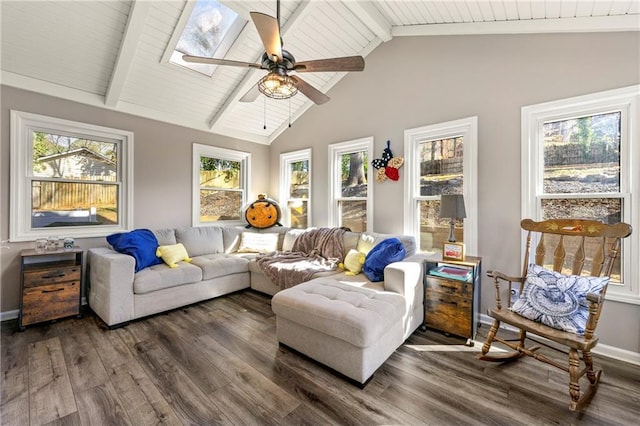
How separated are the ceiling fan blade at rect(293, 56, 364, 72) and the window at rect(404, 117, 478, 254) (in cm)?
149

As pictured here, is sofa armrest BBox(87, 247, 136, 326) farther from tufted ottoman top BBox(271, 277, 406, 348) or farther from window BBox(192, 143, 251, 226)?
tufted ottoman top BBox(271, 277, 406, 348)

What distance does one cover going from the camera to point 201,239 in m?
3.99

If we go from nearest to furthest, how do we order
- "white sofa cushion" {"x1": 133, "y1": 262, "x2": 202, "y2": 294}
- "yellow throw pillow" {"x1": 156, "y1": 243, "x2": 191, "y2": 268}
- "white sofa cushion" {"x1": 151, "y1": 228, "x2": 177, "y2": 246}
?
1. "white sofa cushion" {"x1": 133, "y1": 262, "x2": 202, "y2": 294}
2. "yellow throw pillow" {"x1": 156, "y1": 243, "x2": 191, "y2": 268}
3. "white sofa cushion" {"x1": 151, "y1": 228, "x2": 177, "y2": 246}

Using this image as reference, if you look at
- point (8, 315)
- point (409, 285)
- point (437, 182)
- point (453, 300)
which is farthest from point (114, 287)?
point (437, 182)

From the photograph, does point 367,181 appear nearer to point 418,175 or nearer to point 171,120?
point 418,175

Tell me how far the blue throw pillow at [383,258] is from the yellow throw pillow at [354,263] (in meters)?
0.18

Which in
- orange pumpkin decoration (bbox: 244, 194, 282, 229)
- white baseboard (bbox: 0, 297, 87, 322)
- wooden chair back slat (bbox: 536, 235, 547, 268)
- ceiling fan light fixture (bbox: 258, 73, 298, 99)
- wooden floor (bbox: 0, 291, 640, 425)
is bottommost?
wooden floor (bbox: 0, 291, 640, 425)

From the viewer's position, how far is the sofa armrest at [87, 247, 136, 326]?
268 centimetres

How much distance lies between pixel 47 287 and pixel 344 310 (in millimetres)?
3041

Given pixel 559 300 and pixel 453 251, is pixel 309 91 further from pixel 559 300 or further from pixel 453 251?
pixel 559 300

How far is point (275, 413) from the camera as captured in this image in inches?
63.9

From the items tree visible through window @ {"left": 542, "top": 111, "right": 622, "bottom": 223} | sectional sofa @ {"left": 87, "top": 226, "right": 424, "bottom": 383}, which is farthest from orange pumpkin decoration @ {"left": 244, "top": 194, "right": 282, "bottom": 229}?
tree visible through window @ {"left": 542, "top": 111, "right": 622, "bottom": 223}

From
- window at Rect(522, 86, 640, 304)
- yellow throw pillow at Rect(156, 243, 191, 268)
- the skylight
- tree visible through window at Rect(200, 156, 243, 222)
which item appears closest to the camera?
window at Rect(522, 86, 640, 304)

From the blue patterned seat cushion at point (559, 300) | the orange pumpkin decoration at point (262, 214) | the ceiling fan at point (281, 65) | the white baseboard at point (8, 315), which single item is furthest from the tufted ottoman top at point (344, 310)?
the white baseboard at point (8, 315)
